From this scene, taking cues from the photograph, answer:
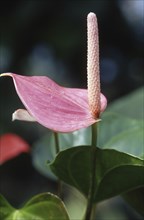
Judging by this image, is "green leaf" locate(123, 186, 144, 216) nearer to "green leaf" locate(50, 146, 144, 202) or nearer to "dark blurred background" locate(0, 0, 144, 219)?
"green leaf" locate(50, 146, 144, 202)

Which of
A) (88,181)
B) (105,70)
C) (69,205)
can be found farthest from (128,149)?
(105,70)

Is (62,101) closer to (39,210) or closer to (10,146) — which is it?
(39,210)

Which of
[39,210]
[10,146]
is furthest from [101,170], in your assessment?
[10,146]

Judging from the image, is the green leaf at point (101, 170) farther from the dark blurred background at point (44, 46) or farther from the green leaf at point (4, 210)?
the dark blurred background at point (44, 46)

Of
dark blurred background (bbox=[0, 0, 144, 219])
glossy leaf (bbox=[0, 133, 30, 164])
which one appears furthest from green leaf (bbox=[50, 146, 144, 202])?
dark blurred background (bbox=[0, 0, 144, 219])

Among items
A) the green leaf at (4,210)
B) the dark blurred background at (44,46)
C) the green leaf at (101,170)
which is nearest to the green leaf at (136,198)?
the green leaf at (101,170)
